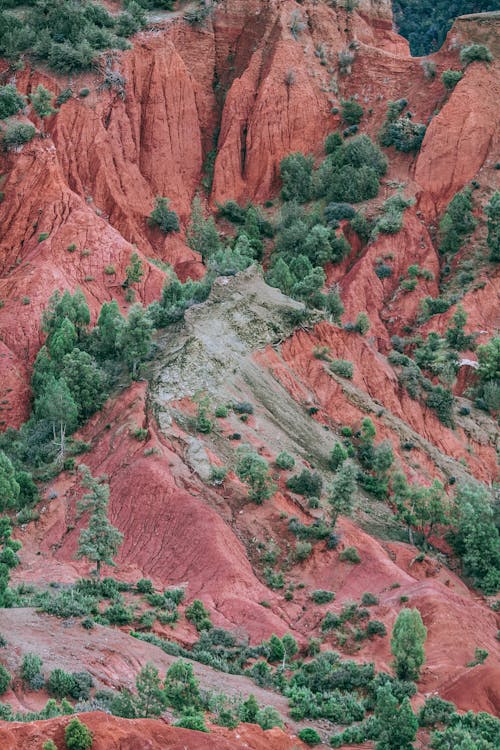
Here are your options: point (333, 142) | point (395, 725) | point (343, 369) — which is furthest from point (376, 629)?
point (333, 142)

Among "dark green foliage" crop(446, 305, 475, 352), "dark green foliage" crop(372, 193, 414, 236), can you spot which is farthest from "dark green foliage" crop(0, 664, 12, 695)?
"dark green foliage" crop(372, 193, 414, 236)

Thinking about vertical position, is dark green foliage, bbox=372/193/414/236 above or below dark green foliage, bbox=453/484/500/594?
above

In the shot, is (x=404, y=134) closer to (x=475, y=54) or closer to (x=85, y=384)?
(x=475, y=54)

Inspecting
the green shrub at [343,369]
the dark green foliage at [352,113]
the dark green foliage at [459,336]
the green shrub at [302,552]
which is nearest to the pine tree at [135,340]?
the green shrub at [343,369]

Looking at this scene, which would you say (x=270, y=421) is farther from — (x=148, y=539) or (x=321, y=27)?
(x=321, y=27)

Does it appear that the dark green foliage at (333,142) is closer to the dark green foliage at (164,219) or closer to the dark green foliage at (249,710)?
the dark green foliage at (164,219)

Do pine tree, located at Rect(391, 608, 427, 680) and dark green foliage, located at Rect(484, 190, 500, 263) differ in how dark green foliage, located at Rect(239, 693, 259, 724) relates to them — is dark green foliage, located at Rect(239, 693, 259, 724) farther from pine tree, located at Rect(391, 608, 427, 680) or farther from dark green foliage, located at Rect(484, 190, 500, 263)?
dark green foliage, located at Rect(484, 190, 500, 263)

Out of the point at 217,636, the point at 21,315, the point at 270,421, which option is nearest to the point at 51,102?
the point at 21,315
